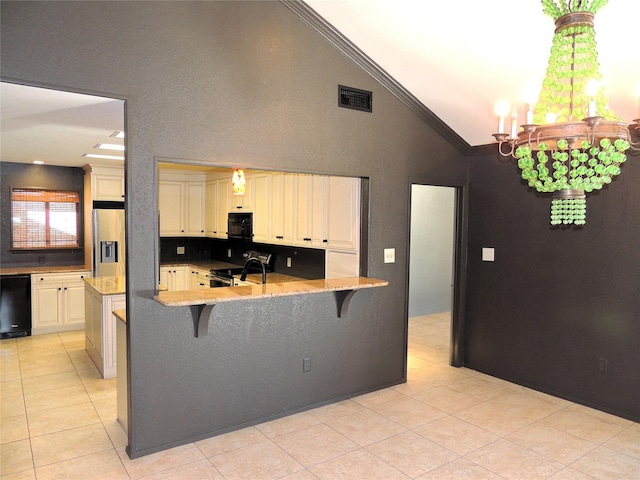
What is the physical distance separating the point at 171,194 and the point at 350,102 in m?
4.07

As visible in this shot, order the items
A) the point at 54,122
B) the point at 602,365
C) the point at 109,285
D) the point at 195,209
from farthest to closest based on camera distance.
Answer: the point at 195,209 < the point at 109,285 < the point at 602,365 < the point at 54,122

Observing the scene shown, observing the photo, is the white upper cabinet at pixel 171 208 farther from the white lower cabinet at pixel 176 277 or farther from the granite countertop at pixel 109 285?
the granite countertop at pixel 109 285

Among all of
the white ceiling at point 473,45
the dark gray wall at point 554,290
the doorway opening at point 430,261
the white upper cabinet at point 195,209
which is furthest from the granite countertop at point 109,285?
the doorway opening at point 430,261

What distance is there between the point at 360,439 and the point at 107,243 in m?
4.16

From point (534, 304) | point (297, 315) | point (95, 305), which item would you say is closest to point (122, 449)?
point (297, 315)

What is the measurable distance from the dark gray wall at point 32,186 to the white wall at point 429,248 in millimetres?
4755

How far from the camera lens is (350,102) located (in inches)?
150

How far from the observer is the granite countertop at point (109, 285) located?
4.34 meters

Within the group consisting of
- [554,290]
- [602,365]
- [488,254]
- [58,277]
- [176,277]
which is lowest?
[602,365]

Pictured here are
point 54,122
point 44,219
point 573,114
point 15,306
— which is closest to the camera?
point 573,114

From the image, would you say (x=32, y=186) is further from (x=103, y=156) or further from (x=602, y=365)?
(x=602, y=365)

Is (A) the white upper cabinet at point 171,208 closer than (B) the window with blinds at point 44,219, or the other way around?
(B) the window with blinds at point 44,219

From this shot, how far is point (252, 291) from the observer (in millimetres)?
3246

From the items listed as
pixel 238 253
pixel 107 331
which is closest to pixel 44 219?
pixel 238 253
